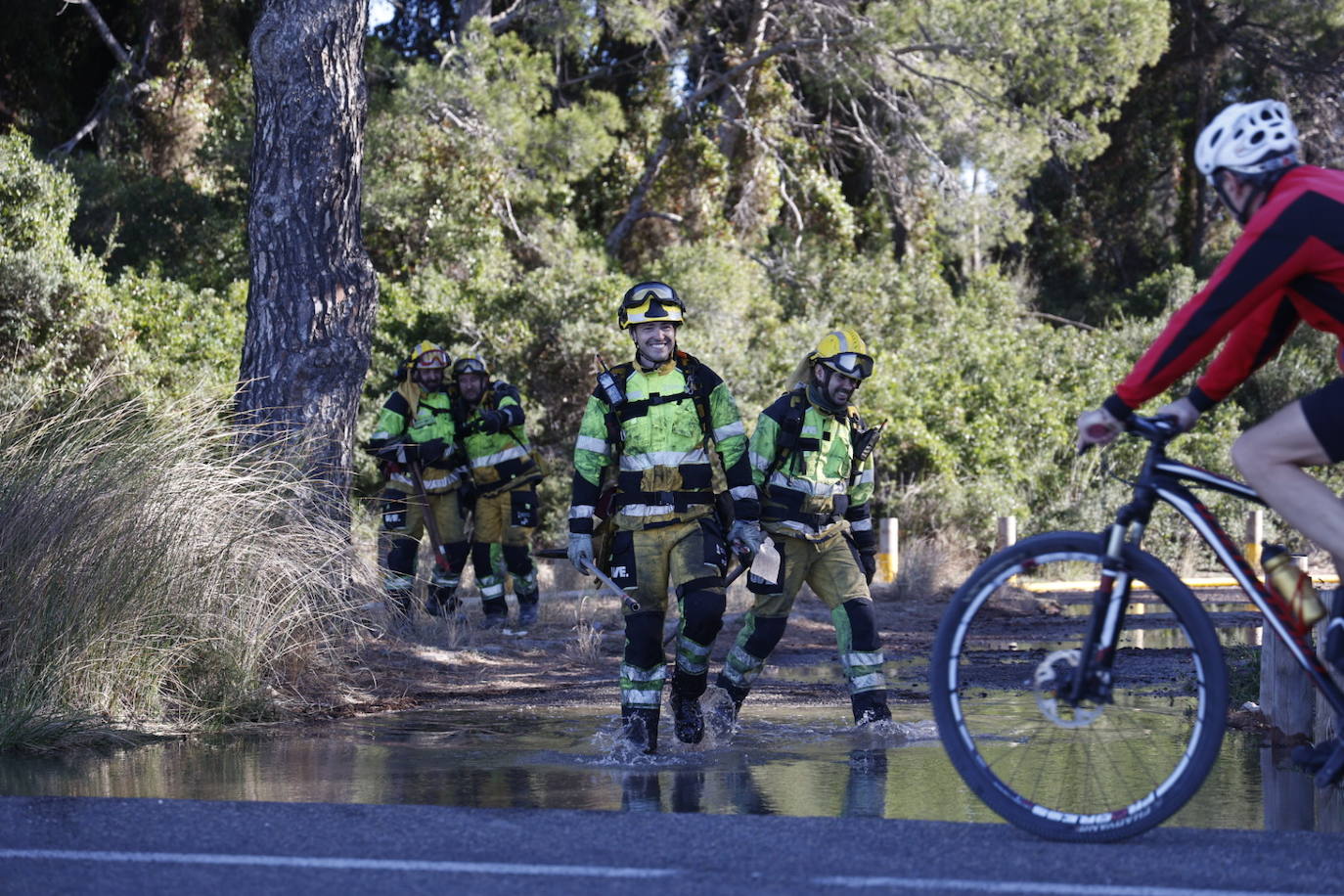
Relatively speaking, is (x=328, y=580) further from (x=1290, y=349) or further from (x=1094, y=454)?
(x=1290, y=349)

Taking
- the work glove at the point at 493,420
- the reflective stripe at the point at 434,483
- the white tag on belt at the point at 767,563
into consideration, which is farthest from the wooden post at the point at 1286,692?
the reflective stripe at the point at 434,483

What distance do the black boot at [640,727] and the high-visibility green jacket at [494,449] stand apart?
19.4ft

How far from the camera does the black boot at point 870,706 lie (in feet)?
25.7

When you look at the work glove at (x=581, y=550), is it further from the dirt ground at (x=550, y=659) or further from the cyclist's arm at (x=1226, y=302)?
the cyclist's arm at (x=1226, y=302)

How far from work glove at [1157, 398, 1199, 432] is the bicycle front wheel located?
42 centimetres

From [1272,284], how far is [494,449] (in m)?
9.14

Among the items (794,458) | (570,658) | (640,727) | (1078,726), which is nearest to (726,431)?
(794,458)

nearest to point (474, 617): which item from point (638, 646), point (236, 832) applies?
point (638, 646)

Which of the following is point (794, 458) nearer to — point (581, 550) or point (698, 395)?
point (698, 395)

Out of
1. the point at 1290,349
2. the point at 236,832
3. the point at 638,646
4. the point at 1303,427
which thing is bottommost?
the point at 236,832

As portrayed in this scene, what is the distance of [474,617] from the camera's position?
13531 millimetres

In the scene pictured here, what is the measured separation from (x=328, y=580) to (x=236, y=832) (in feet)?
12.5

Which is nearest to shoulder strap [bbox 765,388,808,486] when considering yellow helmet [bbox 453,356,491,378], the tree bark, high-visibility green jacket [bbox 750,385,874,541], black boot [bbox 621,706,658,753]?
high-visibility green jacket [bbox 750,385,874,541]

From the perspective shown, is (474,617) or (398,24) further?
(398,24)
